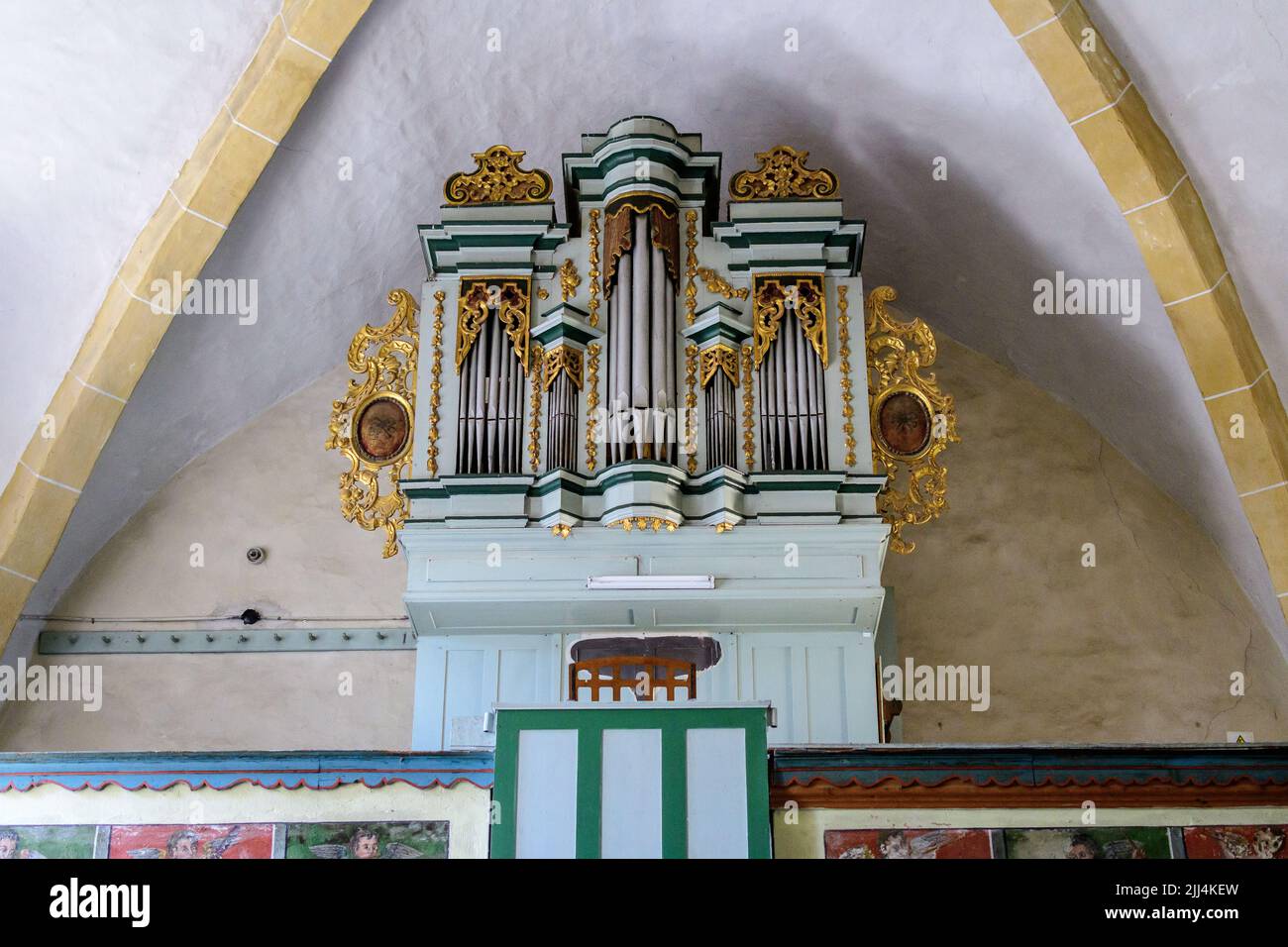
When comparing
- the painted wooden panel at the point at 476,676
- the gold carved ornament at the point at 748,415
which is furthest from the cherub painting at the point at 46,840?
the gold carved ornament at the point at 748,415

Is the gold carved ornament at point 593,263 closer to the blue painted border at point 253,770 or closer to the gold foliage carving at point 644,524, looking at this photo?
the gold foliage carving at point 644,524

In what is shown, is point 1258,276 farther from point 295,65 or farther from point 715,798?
point 295,65

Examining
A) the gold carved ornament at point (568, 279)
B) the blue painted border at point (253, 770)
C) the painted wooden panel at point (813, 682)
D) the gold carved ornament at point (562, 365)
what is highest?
the gold carved ornament at point (568, 279)

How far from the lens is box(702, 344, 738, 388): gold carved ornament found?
983cm

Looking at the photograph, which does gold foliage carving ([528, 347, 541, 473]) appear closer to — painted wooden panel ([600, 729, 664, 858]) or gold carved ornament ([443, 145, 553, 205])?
gold carved ornament ([443, 145, 553, 205])

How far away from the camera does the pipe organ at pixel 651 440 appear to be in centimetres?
938

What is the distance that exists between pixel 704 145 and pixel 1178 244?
3.43m

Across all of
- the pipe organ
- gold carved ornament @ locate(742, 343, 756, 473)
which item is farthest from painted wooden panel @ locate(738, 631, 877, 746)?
gold carved ornament @ locate(742, 343, 756, 473)

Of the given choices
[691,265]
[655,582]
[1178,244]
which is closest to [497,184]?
[691,265]

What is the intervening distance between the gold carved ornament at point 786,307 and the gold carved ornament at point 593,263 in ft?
2.92

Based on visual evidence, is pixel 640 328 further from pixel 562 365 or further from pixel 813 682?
pixel 813 682

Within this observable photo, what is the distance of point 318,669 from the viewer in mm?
10883

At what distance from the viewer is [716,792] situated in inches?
295

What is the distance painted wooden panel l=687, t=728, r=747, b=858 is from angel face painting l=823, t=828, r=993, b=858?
1.31 ft
